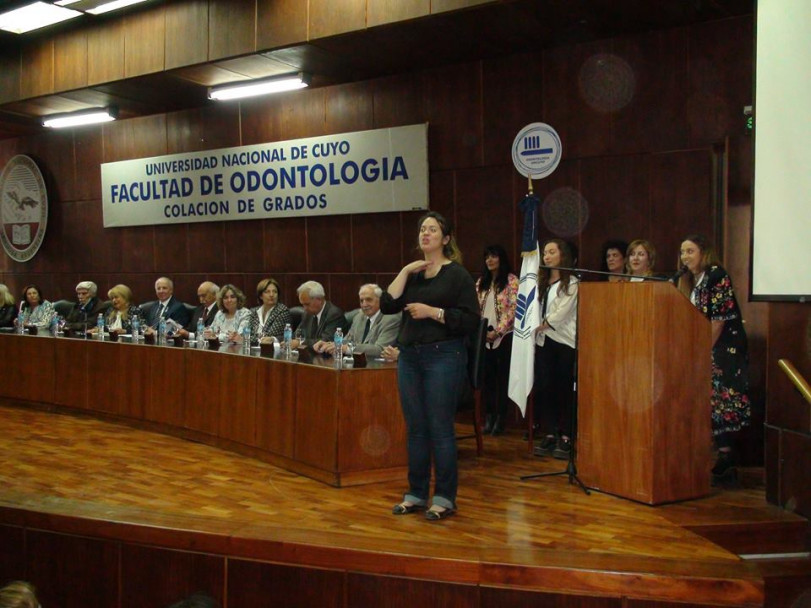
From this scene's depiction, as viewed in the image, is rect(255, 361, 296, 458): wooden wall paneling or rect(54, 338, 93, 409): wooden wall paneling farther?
rect(54, 338, 93, 409): wooden wall paneling

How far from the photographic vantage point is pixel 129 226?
8531 millimetres

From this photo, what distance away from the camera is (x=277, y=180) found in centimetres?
730

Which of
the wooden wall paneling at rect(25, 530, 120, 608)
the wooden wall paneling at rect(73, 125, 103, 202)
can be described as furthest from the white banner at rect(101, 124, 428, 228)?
the wooden wall paneling at rect(25, 530, 120, 608)

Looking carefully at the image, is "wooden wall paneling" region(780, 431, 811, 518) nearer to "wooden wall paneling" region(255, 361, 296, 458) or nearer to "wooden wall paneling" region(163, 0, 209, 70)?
"wooden wall paneling" region(255, 361, 296, 458)

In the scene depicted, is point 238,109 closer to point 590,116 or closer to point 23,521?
point 590,116

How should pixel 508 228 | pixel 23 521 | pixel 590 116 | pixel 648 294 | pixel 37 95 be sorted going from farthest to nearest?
pixel 37 95, pixel 508 228, pixel 590 116, pixel 648 294, pixel 23 521

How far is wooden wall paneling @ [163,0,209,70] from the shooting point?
6215mm

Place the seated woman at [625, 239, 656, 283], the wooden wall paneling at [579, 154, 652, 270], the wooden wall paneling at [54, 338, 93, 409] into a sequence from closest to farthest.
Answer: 1. the seated woman at [625, 239, 656, 283]
2. the wooden wall paneling at [579, 154, 652, 270]
3. the wooden wall paneling at [54, 338, 93, 409]

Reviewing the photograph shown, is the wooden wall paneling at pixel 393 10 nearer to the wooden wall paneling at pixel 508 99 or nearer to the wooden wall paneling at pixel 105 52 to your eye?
the wooden wall paneling at pixel 508 99

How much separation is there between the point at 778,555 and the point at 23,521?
3.28m

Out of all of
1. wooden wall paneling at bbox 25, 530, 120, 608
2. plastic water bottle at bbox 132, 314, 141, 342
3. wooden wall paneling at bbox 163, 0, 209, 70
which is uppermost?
wooden wall paneling at bbox 163, 0, 209, 70

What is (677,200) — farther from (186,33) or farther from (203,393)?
(186,33)

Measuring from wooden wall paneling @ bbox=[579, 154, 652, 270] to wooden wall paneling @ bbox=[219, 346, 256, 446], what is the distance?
2348 millimetres

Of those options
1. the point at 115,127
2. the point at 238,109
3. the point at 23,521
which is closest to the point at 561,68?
the point at 238,109
